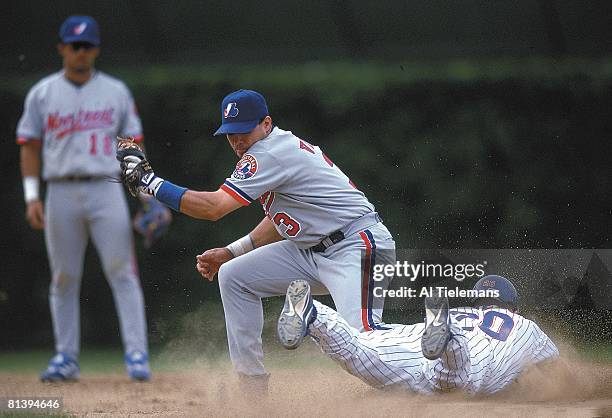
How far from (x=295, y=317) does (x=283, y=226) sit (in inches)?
33.3

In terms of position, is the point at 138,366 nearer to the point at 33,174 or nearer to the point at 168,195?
the point at 33,174

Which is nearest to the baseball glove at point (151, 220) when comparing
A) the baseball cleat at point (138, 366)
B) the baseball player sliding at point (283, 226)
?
the baseball cleat at point (138, 366)

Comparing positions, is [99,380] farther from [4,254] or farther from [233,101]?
[233,101]

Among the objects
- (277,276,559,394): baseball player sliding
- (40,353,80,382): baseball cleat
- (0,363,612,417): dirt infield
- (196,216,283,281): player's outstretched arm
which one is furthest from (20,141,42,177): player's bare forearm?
(277,276,559,394): baseball player sliding

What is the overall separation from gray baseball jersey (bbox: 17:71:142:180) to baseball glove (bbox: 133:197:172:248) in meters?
0.36

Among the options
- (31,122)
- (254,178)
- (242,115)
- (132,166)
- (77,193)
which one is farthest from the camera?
(31,122)

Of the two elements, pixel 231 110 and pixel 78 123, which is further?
pixel 78 123

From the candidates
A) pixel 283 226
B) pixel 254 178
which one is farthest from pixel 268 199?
pixel 254 178

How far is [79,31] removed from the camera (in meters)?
6.17

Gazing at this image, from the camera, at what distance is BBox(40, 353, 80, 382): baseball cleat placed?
586cm

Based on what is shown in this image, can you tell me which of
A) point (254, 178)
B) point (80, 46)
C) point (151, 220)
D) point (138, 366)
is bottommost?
point (138, 366)

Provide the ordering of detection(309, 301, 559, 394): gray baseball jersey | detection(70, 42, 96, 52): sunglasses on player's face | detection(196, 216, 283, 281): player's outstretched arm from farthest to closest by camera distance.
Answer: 1. detection(70, 42, 96, 52): sunglasses on player's face
2. detection(196, 216, 283, 281): player's outstretched arm
3. detection(309, 301, 559, 394): gray baseball jersey

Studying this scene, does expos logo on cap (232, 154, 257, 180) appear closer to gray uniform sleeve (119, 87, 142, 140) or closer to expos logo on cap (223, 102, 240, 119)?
expos logo on cap (223, 102, 240, 119)

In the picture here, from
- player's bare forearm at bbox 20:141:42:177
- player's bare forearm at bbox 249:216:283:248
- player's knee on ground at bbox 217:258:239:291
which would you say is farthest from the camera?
player's bare forearm at bbox 20:141:42:177
